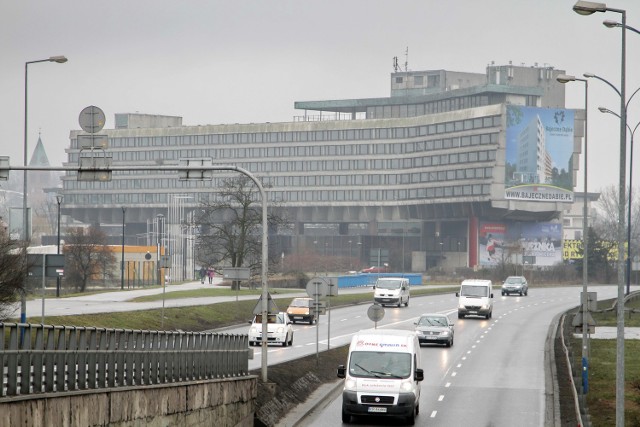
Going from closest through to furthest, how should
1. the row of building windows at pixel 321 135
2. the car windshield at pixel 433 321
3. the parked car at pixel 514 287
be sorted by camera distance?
1. the car windshield at pixel 433 321
2. the parked car at pixel 514 287
3. the row of building windows at pixel 321 135

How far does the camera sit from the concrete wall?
18078 millimetres

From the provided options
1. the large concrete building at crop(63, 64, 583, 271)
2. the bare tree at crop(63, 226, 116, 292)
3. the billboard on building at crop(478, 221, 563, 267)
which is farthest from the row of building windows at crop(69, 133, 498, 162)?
the bare tree at crop(63, 226, 116, 292)

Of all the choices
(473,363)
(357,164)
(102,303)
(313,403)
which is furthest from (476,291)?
(357,164)

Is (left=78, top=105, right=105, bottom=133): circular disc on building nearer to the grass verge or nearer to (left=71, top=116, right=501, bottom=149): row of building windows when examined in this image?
the grass verge

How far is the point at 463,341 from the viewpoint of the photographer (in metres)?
57.6

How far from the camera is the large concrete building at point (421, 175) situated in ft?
577

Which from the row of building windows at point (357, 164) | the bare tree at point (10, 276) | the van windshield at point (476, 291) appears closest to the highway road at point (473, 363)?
the van windshield at point (476, 291)

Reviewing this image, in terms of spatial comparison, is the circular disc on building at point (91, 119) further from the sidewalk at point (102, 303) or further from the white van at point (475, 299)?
the white van at point (475, 299)

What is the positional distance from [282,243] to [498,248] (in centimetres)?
3437

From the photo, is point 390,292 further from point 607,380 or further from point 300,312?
point 607,380

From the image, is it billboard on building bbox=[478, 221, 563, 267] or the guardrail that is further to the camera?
billboard on building bbox=[478, 221, 563, 267]

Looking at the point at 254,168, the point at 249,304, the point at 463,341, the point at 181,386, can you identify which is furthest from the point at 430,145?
the point at 181,386

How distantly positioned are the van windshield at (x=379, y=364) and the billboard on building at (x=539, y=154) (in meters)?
146

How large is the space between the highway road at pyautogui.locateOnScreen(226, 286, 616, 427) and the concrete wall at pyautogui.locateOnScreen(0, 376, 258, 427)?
218 cm
